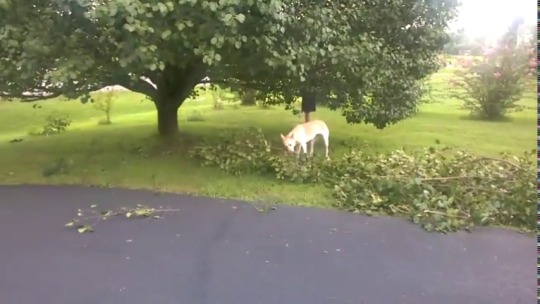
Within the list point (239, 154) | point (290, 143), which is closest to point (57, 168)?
point (239, 154)

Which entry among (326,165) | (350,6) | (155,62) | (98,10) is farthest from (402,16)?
(98,10)

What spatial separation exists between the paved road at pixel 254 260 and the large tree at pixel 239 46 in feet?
3.55

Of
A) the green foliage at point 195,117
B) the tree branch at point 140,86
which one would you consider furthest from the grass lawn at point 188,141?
the tree branch at point 140,86

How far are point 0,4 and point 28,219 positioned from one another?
1.43 meters

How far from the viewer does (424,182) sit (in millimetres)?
4035

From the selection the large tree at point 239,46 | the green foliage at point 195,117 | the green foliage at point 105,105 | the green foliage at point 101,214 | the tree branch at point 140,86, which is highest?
the large tree at point 239,46

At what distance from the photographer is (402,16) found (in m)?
5.02

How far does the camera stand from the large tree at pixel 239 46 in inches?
140

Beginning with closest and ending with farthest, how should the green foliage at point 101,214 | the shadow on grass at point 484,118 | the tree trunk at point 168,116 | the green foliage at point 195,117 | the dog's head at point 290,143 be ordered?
the green foliage at point 101,214
the dog's head at point 290,143
the shadow on grass at point 484,118
the tree trunk at point 168,116
the green foliage at point 195,117

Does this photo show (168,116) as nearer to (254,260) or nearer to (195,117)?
(195,117)

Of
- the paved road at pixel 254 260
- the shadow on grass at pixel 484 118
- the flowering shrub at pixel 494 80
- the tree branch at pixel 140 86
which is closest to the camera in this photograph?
the paved road at pixel 254 260

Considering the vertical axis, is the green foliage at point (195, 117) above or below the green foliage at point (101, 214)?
above

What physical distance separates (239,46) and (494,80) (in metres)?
3.39

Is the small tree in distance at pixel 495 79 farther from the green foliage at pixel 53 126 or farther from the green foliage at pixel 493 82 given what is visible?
the green foliage at pixel 53 126
